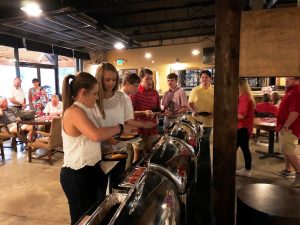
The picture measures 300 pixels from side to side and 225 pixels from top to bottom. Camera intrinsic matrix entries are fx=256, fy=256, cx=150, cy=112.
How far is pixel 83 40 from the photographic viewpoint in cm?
809

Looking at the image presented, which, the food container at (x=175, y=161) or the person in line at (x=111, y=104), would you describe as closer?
the food container at (x=175, y=161)

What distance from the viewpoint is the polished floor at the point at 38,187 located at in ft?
9.28

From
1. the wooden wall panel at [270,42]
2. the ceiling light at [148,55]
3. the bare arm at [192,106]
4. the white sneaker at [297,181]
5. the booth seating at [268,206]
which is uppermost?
the ceiling light at [148,55]

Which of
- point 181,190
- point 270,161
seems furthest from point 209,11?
point 181,190

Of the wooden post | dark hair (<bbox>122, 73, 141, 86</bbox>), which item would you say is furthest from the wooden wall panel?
dark hair (<bbox>122, 73, 141, 86</bbox>)

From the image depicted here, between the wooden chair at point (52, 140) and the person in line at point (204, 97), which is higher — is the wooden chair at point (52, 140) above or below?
below

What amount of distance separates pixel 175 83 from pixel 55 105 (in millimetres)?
3251

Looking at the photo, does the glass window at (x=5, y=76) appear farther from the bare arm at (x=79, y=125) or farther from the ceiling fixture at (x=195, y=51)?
the bare arm at (x=79, y=125)

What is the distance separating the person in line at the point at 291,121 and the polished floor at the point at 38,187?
48 centimetres

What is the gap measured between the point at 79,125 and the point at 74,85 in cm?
27

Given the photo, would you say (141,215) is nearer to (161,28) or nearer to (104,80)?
(104,80)

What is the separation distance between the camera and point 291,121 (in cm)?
324

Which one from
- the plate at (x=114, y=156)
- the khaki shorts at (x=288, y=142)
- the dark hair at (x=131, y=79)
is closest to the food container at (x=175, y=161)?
the plate at (x=114, y=156)

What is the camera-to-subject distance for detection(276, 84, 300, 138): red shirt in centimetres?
320
